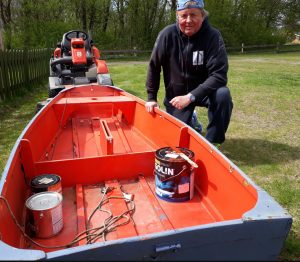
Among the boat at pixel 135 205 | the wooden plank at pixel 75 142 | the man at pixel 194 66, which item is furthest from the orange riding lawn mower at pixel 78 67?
the boat at pixel 135 205

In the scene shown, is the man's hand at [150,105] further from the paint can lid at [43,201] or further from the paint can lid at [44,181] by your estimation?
the paint can lid at [43,201]

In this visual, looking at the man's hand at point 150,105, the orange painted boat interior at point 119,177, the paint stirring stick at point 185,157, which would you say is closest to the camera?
the orange painted boat interior at point 119,177

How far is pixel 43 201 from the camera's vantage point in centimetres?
229

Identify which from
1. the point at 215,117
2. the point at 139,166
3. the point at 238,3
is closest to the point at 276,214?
the point at 139,166

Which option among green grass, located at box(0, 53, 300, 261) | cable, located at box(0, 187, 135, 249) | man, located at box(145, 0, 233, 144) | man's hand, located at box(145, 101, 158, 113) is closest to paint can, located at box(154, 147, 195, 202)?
cable, located at box(0, 187, 135, 249)

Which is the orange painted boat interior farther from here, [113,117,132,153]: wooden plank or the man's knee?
the man's knee

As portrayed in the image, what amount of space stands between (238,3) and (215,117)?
3327 centimetres

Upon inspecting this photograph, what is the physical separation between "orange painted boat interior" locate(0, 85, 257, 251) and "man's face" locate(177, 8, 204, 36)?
3.36 feet

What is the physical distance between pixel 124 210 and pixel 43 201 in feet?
2.16

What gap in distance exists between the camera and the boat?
159 cm

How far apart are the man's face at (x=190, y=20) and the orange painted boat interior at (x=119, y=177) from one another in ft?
3.36

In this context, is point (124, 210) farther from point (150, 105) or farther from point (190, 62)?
point (190, 62)

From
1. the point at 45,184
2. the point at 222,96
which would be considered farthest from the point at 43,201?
the point at 222,96

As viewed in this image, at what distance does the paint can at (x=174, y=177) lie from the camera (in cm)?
262
